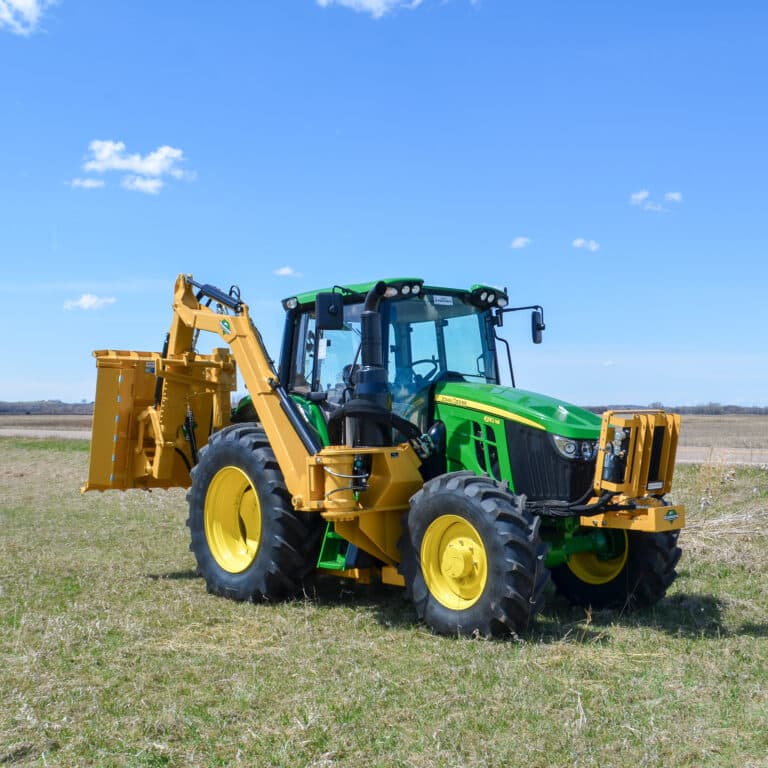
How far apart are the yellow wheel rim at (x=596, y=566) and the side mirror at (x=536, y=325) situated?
2015 mm

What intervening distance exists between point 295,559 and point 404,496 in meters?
1.22

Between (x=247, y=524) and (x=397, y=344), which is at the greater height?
(x=397, y=344)

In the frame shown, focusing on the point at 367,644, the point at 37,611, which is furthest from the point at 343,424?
the point at 37,611

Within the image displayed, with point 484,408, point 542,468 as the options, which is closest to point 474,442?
point 484,408

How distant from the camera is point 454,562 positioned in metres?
7.02

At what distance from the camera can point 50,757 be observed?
187 inches

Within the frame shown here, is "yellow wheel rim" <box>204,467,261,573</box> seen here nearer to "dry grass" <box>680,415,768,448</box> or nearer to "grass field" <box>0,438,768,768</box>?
"grass field" <box>0,438,768,768</box>

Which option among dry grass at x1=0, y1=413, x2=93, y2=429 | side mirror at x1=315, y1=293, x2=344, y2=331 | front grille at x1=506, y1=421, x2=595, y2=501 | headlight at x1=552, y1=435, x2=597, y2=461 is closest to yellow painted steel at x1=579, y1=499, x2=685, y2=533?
front grille at x1=506, y1=421, x2=595, y2=501

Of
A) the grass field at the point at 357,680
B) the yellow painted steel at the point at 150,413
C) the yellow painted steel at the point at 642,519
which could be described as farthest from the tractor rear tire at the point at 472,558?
the yellow painted steel at the point at 150,413

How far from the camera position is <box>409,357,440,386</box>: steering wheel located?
810 cm

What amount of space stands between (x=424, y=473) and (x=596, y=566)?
1.89 m

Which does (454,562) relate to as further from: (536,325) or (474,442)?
(536,325)

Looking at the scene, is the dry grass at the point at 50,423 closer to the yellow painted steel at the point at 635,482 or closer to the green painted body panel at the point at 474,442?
the green painted body panel at the point at 474,442

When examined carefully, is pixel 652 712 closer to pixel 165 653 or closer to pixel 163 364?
pixel 165 653
